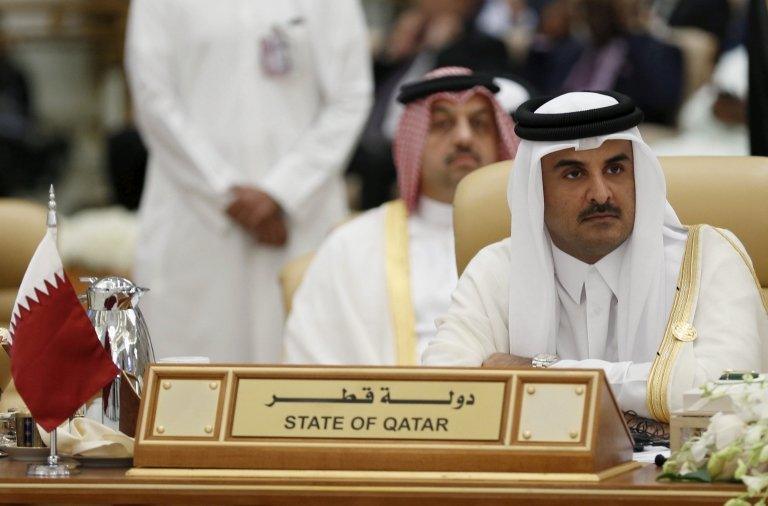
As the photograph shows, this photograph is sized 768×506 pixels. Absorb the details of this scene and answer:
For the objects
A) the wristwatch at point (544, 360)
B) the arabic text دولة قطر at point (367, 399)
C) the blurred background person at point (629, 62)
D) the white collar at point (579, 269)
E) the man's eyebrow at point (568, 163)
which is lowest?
the arabic text دولة قطر at point (367, 399)

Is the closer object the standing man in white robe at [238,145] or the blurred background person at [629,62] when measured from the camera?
the standing man in white robe at [238,145]

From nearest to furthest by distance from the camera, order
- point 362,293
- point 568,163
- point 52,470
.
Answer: point 52,470 < point 568,163 < point 362,293

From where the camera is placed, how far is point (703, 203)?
454cm

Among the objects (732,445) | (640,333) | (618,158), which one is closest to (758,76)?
(618,158)

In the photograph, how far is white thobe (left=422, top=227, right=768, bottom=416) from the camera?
3889mm

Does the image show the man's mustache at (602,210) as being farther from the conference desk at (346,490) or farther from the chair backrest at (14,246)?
the chair backrest at (14,246)

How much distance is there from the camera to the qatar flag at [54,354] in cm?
341

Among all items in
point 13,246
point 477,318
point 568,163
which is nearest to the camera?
point 568,163

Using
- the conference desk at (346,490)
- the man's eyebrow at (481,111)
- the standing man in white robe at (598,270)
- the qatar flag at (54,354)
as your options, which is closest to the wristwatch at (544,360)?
the standing man in white robe at (598,270)

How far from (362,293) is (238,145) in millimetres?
1627

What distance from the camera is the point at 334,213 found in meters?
7.43

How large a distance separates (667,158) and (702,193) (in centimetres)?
17

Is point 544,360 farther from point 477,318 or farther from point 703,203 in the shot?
point 703,203

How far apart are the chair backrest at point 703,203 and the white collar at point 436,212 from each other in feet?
4.13
